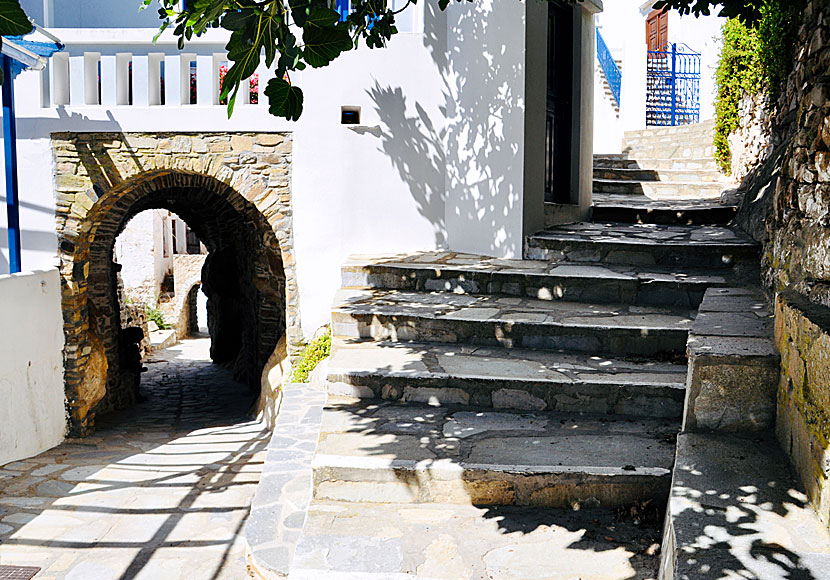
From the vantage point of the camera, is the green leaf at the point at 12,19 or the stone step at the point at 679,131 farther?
the stone step at the point at 679,131

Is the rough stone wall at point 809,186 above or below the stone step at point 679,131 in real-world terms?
below

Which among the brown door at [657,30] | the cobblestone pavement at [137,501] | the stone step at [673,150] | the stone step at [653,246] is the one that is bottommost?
the cobblestone pavement at [137,501]

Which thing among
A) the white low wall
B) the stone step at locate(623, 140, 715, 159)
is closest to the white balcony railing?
the white low wall

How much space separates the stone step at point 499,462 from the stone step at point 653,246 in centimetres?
252

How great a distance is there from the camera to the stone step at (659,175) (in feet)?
34.5

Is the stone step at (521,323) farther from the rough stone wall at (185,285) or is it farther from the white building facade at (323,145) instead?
the rough stone wall at (185,285)

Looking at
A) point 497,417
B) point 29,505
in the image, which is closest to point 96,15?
point 29,505

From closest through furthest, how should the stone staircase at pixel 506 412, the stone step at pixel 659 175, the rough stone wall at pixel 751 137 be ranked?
1. the stone staircase at pixel 506 412
2. the rough stone wall at pixel 751 137
3. the stone step at pixel 659 175

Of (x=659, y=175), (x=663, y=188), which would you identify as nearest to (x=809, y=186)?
(x=663, y=188)

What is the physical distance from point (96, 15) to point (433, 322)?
8.07 m

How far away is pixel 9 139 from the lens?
7.82 metres

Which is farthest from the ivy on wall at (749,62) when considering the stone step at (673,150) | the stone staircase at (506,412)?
the stone staircase at (506,412)

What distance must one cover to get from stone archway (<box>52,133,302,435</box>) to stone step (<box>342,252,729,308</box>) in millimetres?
1446

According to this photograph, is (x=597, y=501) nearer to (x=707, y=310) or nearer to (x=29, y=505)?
(x=707, y=310)
